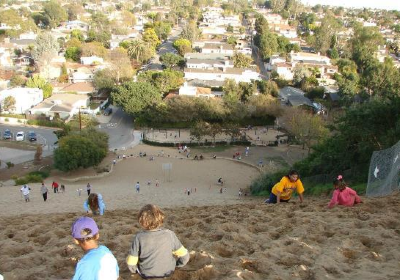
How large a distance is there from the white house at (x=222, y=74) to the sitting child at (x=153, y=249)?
52932mm

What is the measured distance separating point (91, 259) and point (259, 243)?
3.60 metres

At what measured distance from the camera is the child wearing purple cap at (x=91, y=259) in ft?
12.2

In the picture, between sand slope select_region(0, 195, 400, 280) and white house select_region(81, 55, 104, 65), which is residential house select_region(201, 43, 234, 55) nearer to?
white house select_region(81, 55, 104, 65)

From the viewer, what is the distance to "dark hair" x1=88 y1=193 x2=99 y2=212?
9141mm

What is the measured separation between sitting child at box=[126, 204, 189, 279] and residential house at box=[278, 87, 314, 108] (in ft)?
142

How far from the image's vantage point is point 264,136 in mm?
38938

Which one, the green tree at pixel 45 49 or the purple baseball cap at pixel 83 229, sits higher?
the purple baseball cap at pixel 83 229

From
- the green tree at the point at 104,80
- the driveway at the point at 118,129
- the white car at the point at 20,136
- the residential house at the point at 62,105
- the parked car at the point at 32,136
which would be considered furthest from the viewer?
the green tree at the point at 104,80

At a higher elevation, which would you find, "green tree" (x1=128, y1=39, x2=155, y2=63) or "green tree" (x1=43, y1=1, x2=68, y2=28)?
"green tree" (x1=43, y1=1, x2=68, y2=28)

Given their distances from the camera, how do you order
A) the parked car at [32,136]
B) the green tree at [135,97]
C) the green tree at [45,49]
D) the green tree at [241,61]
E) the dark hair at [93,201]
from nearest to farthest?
the dark hair at [93,201], the parked car at [32,136], the green tree at [135,97], the green tree at [45,49], the green tree at [241,61]

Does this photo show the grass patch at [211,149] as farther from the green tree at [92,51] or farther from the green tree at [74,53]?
the green tree at [74,53]

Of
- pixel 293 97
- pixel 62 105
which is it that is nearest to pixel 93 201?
pixel 62 105

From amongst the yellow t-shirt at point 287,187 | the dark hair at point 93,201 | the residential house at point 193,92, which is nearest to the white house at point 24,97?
the residential house at point 193,92

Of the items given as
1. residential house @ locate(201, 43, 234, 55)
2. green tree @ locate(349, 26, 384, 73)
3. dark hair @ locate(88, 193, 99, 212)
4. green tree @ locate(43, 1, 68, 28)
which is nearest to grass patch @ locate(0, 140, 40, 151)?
dark hair @ locate(88, 193, 99, 212)
